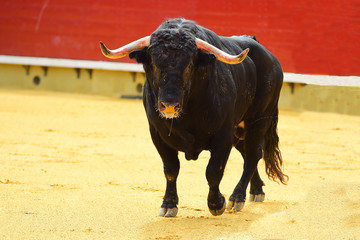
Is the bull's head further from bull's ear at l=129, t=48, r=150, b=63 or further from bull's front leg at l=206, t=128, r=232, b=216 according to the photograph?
bull's front leg at l=206, t=128, r=232, b=216

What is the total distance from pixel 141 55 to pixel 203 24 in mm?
8661

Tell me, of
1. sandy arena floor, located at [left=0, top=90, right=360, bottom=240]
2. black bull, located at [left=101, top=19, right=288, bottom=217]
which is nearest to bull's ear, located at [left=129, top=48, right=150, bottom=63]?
black bull, located at [left=101, top=19, right=288, bottom=217]

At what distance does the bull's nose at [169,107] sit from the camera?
3188mm

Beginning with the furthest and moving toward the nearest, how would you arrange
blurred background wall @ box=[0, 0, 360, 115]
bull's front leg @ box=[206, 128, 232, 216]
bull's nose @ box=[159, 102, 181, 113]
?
1. blurred background wall @ box=[0, 0, 360, 115]
2. bull's front leg @ box=[206, 128, 232, 216]
3. bull's nose @ box=[159, 102, 181, 113]

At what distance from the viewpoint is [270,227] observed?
359cm

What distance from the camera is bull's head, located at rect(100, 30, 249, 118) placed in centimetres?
324

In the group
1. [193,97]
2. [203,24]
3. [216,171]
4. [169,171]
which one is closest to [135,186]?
[169,171]

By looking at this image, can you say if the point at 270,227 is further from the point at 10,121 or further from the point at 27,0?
the point at 27,0

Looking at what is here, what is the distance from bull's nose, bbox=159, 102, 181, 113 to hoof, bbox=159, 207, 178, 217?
82 centimetres

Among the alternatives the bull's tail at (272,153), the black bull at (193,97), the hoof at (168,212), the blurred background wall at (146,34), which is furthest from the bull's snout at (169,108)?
the blurred background wall at (146,34)

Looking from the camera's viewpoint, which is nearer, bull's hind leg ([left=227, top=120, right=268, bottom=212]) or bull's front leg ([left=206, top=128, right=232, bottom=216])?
bull's front leg ([left=206, top=128, right=232, bottom=216])

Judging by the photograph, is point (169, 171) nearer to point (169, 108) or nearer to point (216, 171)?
point (216, 171)

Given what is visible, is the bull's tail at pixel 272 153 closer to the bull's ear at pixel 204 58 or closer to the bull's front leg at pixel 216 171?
the bull's front leg at pixel 216 171

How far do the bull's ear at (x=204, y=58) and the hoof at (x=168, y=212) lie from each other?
2.86ft
